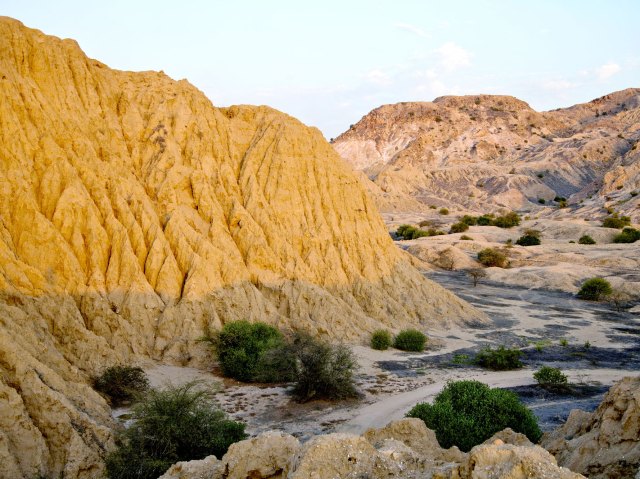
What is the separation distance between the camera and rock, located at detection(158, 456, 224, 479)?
6.85 m

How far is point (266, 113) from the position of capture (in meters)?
31.1

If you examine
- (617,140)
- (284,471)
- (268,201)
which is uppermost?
(617,140)

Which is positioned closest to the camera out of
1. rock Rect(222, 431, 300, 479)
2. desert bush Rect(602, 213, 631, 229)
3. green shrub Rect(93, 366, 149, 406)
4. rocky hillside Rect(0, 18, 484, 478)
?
rock Rect(222, 431, 300, 479)

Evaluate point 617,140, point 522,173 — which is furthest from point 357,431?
point 617,140

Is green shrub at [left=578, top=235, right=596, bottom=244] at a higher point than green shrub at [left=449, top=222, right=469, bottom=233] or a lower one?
lower

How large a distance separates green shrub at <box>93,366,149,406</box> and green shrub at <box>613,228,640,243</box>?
59.9 metres

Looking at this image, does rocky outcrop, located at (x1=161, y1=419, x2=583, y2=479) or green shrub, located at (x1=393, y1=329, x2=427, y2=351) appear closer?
rocky outcrop, located at (x1=161, y1=419, x2=583, y2=479)

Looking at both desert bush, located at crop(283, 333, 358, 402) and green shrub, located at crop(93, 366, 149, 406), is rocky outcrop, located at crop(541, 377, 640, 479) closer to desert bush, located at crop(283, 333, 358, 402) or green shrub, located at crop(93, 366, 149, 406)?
desert bush, located at crop(283, 333, 358, 402)

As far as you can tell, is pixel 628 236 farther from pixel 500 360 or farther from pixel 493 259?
pixel 500 360

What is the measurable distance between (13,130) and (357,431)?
17344mm

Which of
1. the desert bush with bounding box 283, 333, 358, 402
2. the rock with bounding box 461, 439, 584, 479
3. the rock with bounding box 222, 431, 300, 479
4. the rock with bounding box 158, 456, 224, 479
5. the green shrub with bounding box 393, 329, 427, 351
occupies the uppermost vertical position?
the rock with bounding box 461, 439, 584, 479

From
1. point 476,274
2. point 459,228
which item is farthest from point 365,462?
point 459,228

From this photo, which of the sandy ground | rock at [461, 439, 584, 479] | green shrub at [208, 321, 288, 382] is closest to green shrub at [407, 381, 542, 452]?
the sandy ground

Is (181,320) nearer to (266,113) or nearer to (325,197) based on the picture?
(325,197)
